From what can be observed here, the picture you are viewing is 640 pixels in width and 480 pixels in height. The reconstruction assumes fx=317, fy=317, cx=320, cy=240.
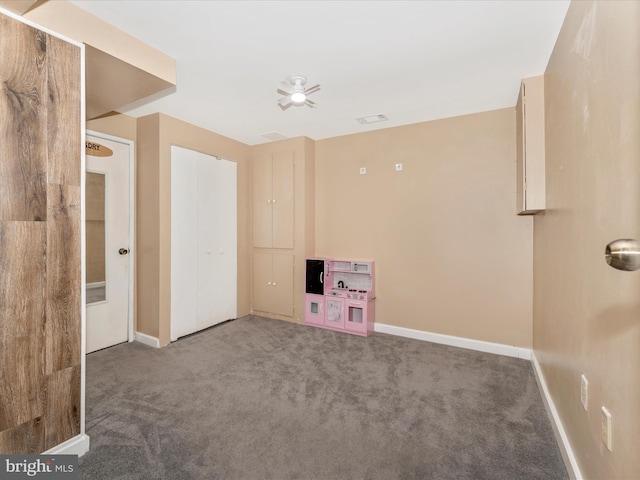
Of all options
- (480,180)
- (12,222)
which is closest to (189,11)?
→ (12,222)

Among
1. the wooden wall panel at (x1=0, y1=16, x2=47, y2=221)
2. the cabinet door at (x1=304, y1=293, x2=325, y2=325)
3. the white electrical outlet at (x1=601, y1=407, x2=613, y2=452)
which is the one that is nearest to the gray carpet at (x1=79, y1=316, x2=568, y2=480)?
the white electrical outlet at (x1=601, y1=407, x2=613, y2=452)

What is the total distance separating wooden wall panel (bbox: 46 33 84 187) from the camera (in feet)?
5.57

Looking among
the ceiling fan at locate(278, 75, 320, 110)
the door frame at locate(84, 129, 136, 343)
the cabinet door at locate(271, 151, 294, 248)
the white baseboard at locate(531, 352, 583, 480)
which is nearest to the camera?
the white baseboard at locate(531, 352, 583, 480)

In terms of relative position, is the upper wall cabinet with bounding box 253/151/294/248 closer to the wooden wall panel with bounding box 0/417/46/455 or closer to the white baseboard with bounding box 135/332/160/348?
the white baseboard with bounding box 135/332/160/348

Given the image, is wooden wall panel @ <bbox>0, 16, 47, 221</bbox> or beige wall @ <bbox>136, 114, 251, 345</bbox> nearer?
wooden wall panel @ <bbox>0, 16, 47, 221</bbox>

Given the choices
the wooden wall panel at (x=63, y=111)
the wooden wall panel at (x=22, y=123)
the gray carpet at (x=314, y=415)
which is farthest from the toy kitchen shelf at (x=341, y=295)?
the wooden wall panel at (x=22, y=123)

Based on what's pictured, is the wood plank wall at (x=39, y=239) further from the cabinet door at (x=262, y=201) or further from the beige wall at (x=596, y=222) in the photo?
the cabinet door at (x=262, y=201)

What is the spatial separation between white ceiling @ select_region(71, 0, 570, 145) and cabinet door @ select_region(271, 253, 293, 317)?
78.2 inches

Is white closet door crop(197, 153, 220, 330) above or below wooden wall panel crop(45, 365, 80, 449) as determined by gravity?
above

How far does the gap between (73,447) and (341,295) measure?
2.85m

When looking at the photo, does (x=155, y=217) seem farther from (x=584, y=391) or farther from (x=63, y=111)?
(x=584, y=391)

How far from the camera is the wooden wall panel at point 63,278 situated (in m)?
1.70

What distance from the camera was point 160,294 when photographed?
3471 millimetres

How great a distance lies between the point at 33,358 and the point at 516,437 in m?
2.78
